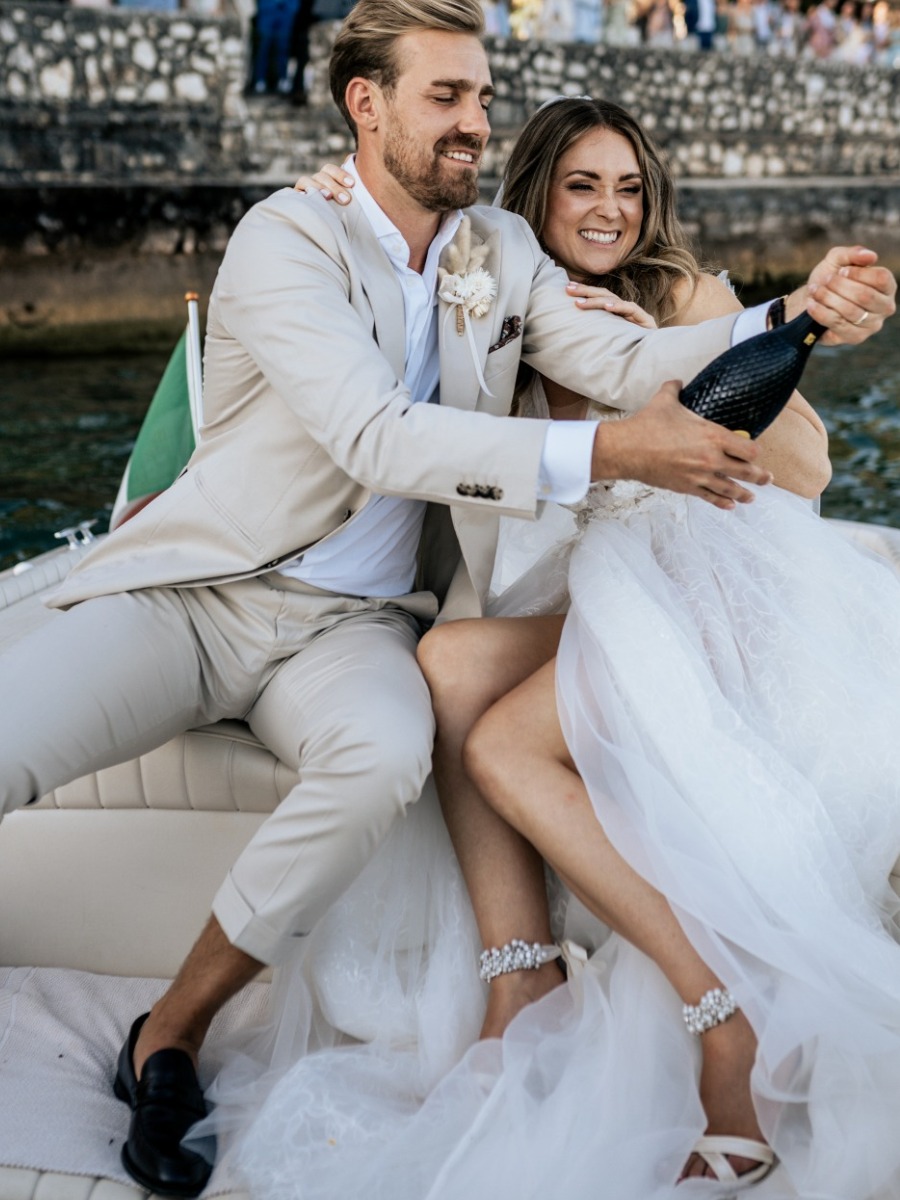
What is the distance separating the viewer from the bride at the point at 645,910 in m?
1.92

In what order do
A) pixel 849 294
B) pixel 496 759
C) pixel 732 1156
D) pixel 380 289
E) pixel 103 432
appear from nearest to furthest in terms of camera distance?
pixel 732 1156 < pixel 849 294 < pixel 496 759 < pixel 380 289 < pixel 103 432

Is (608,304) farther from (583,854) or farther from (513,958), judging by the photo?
(513,958)

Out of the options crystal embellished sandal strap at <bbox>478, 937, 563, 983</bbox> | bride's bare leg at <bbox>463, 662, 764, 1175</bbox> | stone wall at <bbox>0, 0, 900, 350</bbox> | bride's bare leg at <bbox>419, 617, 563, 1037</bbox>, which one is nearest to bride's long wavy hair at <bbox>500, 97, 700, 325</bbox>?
bride's bare leg at <bbox>419, 617, 563, 1037</bbox>

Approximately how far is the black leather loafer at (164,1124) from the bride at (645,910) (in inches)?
4.2

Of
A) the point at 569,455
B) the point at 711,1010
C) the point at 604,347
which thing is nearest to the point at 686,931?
the point at 711,1010

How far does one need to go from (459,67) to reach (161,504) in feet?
3.25

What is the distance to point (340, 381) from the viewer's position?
221 centimetres

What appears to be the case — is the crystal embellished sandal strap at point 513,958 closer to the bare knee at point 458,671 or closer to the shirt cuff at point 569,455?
the bare knee at point 458,671

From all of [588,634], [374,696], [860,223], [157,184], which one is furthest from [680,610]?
[860,223]

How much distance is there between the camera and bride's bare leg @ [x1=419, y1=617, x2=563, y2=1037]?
2.21 meters

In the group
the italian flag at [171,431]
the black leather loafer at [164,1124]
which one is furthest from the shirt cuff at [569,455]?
the italian flag at [171,431]

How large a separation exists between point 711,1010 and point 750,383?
0.96 m

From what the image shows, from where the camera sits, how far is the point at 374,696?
221cm

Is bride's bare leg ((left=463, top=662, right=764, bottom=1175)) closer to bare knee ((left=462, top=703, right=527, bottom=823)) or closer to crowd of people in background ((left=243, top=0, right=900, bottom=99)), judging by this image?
bare knee ((left=462, top=703, right=527, bottom=823))
